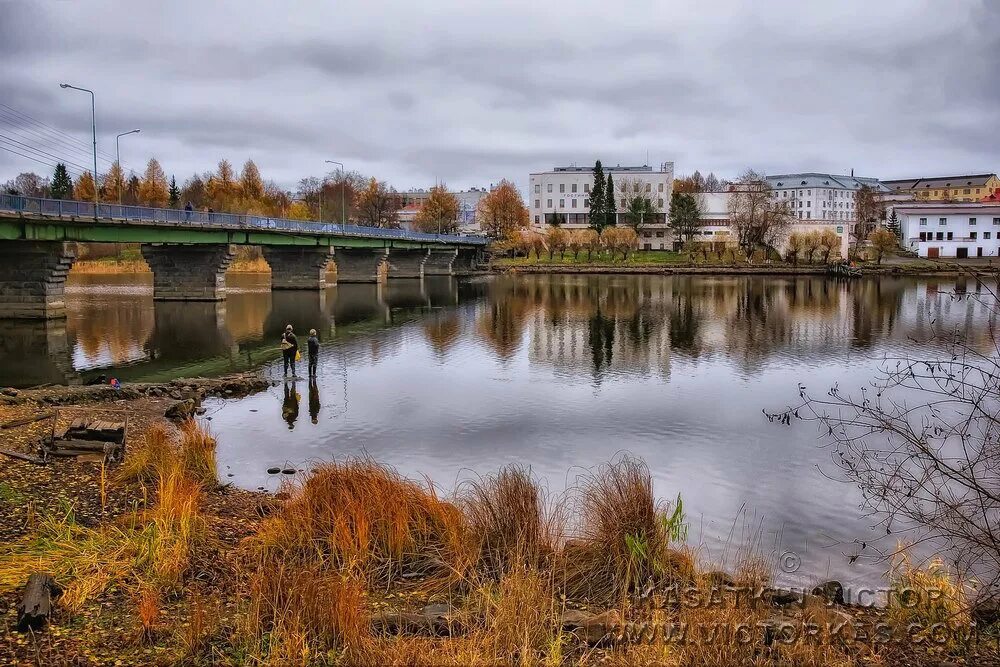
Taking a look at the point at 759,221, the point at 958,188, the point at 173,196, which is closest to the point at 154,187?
the point at 173,196

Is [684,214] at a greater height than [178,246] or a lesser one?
greater

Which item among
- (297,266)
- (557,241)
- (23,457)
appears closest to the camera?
(23,457)

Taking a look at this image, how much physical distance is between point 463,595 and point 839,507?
958cm

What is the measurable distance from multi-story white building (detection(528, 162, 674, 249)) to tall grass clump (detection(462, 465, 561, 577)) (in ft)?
466

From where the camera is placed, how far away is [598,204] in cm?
14438

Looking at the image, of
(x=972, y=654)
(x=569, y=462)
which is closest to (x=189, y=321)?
(x=569, y=462)

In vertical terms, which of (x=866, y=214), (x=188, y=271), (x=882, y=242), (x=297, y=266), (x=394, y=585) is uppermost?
(x=866, y=214)

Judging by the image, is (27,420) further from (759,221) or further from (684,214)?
(684,214)

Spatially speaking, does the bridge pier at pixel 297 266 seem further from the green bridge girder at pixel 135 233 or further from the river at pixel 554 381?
the river at pixel 554 381

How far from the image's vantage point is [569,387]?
94.3 feet

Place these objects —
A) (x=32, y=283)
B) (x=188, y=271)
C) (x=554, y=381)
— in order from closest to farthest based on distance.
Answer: (x=554, y=381), (x=32, y=283), (x=188, y=271)

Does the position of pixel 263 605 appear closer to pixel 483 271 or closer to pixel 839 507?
pixel 839 507

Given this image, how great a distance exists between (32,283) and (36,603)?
47419mm

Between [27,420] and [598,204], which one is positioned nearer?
[27,420]
